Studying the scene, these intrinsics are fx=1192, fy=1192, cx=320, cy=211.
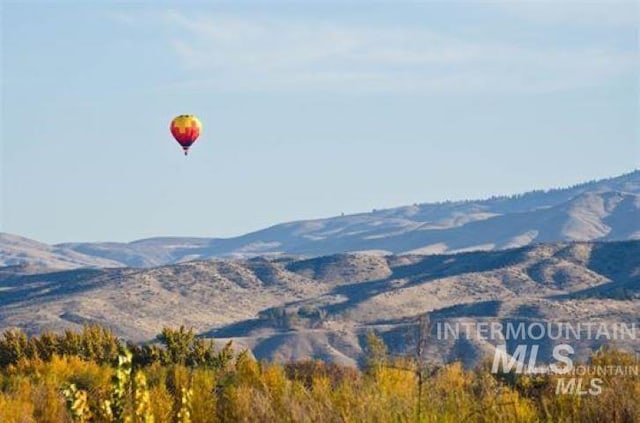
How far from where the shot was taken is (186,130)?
59938mm

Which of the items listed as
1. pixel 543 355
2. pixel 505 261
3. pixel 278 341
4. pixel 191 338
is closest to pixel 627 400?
pixel 191 338

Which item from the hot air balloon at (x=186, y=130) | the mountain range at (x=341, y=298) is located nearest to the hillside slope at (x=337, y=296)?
the mountain range at (x=341, y=298)

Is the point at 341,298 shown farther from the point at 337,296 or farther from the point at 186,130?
the point at 186,130

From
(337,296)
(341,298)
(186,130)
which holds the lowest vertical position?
(341,298)

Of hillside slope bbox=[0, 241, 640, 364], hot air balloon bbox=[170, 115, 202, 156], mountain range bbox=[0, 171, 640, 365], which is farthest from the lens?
hillside slope bbox=[0, 241, 640, 364]

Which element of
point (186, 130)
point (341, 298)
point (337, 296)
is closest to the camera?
point (186, 130)

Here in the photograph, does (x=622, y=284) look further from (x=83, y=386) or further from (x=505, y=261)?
(x=83, y=386)

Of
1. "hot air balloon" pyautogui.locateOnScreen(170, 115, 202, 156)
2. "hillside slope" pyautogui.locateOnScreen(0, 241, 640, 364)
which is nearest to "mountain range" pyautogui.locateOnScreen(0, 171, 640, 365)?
"hillside slope" pyautogui.locateOnScreen(0, 241, 640, 364)

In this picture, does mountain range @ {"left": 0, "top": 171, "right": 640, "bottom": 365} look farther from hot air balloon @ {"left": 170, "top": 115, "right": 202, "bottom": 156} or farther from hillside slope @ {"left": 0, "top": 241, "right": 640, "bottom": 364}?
hot air balloon @ {"left": 170, "top": 115, "right": 202, "bottom": 156}

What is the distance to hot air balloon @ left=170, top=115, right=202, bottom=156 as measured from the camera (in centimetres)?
5991

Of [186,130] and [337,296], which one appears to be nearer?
[186,130]

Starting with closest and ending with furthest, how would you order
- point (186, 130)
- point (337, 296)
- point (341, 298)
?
point (186, 130)
point (341, 298)
point (337, 296)

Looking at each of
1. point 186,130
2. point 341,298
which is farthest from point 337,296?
point 186,130

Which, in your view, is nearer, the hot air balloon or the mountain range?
the hot air balloon
